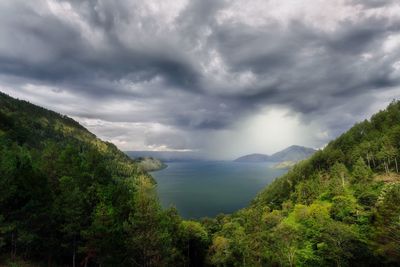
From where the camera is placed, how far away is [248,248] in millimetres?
41438

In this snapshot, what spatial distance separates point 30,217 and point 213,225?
62.8 metres

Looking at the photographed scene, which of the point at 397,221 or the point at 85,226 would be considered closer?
the point at 397,221

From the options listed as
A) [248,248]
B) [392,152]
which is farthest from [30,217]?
[392,152]

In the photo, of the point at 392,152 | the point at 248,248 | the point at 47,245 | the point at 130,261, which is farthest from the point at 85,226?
the point at 392,152

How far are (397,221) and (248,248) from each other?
2091 centimetres

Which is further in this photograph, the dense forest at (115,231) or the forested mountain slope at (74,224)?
the dense forest at (115,231)

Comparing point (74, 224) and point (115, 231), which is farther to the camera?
point (115, 231)

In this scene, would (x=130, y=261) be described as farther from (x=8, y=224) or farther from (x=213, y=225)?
(x=213, y=225)

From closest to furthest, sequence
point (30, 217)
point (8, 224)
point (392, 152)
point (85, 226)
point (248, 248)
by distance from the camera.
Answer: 1. point (8, 224)
2. point (30, 217)
3. point (85, 226)
4. point (248, 248)
5. point (392, 152)

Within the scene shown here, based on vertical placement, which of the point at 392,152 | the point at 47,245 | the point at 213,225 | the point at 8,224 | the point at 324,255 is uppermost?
the point at 392,152

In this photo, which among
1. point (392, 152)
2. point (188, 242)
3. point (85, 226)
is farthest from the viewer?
point (392, 152)

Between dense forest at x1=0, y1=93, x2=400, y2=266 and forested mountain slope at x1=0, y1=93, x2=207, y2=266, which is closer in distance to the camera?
forested mountain slope at x1=0, y1=93, x2=207, y2=266

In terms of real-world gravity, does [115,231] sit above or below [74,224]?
below

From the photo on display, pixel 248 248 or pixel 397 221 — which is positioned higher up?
pixel 397 221
